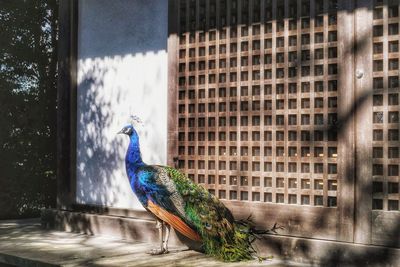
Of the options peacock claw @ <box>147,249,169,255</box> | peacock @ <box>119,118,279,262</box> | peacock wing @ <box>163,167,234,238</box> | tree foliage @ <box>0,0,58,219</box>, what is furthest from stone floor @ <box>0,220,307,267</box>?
tree foliage @ <box>0,0,58,219</box>

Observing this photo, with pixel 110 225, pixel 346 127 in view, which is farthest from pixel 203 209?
pixel 110 225

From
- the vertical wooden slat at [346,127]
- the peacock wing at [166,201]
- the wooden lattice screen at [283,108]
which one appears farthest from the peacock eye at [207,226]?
the vertical wooden slat at [346,127]

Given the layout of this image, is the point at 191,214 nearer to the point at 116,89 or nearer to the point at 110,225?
the point at 110,225

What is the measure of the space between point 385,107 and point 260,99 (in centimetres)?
146

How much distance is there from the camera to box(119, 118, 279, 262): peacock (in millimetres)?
6230

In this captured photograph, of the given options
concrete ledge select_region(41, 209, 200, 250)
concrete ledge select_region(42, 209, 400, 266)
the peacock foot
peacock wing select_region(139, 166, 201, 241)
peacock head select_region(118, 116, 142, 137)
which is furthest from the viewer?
concrete ledge select_region(41, 209, 200, 250)

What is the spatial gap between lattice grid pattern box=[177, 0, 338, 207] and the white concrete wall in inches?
21.4

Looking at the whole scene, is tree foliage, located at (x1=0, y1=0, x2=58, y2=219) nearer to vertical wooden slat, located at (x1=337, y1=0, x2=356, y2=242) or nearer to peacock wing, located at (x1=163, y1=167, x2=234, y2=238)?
peacock wing, located at (x1=163, y1=167, x2=234, y2=238)

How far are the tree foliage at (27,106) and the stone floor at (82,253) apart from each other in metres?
2.17

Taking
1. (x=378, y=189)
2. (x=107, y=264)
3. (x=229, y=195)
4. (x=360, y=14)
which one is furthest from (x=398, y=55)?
(x=107, y=264)

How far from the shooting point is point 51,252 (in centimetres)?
684

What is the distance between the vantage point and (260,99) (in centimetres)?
664

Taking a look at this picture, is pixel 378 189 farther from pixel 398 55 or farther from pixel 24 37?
pixel 24 37

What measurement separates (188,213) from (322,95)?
1.90 meters
